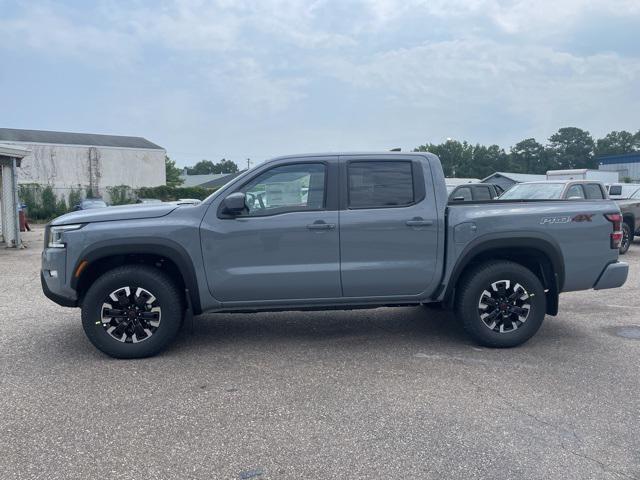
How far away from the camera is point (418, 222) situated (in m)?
5.32

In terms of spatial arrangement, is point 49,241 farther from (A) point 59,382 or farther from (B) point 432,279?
(B) point 432,279

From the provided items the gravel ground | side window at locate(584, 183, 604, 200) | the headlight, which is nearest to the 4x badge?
the gravel ground

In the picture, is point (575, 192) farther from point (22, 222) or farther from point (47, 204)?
point (47, 204)

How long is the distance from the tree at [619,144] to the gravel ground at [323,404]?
102 m

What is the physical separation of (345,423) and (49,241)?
332cm

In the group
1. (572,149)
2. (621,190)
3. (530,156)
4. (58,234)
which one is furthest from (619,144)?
(58,234)

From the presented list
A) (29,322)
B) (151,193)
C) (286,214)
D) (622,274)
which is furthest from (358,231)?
(151,193)

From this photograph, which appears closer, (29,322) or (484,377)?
(484,377)

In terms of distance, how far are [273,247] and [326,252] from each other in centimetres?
50

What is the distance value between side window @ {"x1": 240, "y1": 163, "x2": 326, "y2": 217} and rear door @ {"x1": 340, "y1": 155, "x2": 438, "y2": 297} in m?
0.25

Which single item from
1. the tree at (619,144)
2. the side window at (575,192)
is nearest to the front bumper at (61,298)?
the side window at (575,192)

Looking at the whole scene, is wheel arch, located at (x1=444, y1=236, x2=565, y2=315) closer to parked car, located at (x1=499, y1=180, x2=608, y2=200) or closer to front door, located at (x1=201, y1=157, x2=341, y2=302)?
front door, located at (x1=201, y1=157, x2=341, y2=302)

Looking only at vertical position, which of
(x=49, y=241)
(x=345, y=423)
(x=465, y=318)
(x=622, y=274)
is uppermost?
(x=49, y=241)

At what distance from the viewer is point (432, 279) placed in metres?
5.40
